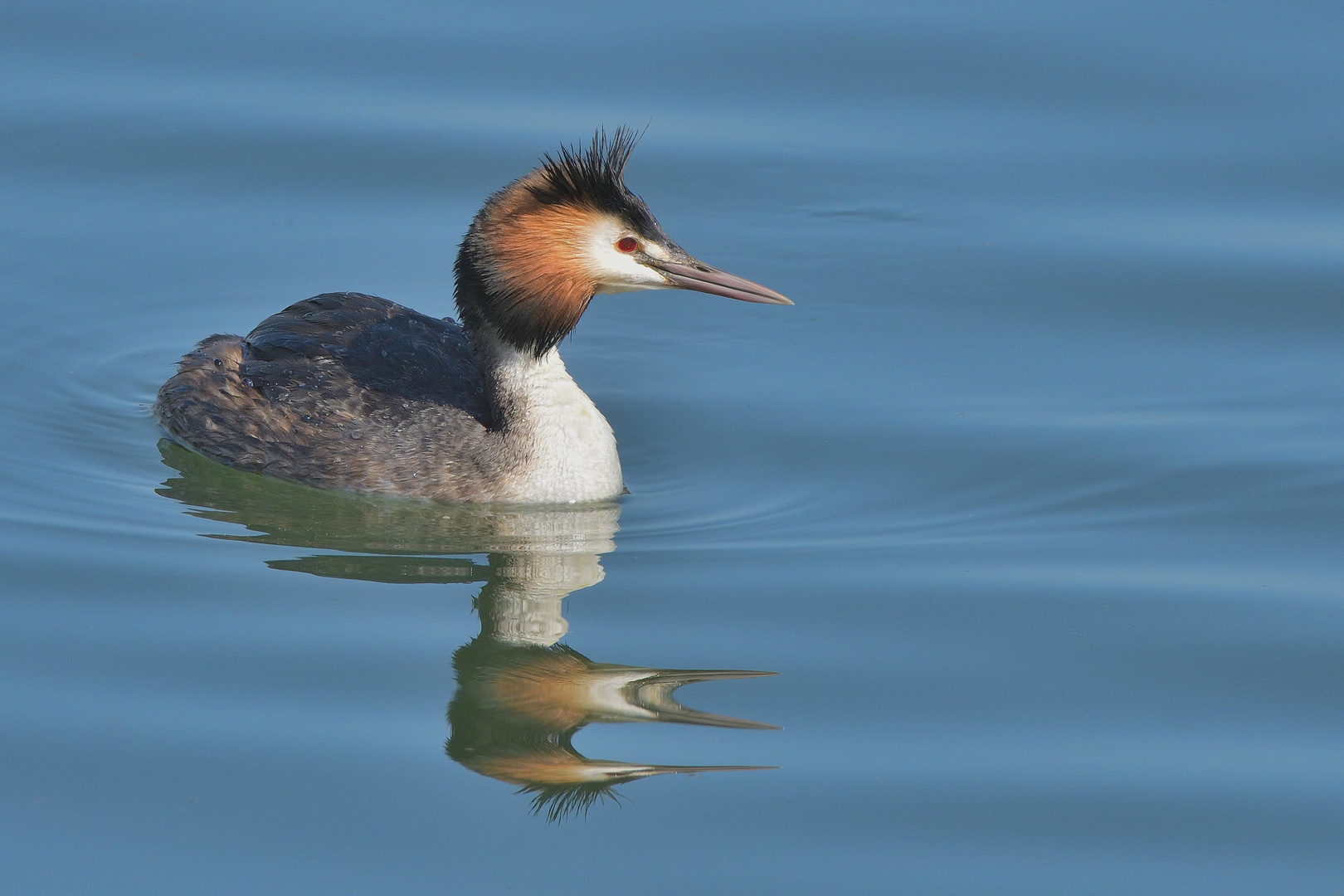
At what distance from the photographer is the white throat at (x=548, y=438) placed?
938 centimetres

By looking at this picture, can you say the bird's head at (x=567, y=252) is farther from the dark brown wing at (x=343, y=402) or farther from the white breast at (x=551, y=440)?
the dark brown wing at (x=343, y=402)

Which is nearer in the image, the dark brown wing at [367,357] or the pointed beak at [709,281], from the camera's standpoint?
the pointed beak at [709,281]

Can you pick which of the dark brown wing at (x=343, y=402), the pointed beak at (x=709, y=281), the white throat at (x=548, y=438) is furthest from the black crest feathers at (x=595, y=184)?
the dark brown wing at (x=343, y=402)

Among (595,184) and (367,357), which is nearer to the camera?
(595,184)

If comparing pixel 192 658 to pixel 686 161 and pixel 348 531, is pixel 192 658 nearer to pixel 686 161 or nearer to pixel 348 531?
pixel 348 531

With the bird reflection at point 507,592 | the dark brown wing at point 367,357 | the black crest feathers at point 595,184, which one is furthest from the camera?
the dark brown wing at point 367,357

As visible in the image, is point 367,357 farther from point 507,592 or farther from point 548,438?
point 507,592

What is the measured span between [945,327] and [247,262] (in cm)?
428

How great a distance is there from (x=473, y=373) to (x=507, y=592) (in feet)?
6.12

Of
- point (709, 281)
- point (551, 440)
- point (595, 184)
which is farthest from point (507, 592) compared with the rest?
point (595, 184)

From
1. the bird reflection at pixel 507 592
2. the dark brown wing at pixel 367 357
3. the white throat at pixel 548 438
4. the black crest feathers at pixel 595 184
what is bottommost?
the bird reflection at pixel 507 592

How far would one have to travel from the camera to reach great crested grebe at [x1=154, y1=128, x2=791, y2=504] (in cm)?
902

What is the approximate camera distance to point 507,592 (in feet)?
28.1

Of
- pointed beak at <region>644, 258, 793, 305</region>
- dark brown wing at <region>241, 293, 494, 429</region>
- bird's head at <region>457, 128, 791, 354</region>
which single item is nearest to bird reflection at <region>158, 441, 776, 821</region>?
dark brown wing at <region>241, 293, 494, 429</region>
